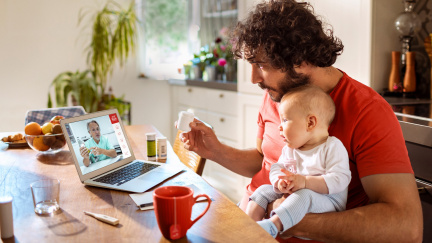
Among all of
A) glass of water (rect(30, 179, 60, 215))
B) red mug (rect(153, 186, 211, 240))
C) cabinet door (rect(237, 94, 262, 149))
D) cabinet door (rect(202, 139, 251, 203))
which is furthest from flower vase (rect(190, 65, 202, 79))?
red mug (rect(153, 186, 211, 240))

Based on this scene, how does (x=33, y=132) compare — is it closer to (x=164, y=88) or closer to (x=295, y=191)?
(x=295, y=191)

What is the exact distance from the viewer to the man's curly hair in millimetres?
1388

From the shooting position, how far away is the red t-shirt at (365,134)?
1275 millimetres

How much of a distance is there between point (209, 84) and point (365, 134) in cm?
277

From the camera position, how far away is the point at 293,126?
1368 mm

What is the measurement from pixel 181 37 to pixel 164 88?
1.88 ft

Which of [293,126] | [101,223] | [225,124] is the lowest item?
[225,124]

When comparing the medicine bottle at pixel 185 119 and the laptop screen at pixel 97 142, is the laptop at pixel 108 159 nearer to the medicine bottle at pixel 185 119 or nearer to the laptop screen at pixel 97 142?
the laptop screen at pixel 97 142

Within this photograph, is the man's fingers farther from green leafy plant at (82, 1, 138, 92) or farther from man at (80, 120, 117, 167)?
green leafy plant at (82, 1, 138, 92)

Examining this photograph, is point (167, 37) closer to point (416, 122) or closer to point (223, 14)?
point (223, 14)

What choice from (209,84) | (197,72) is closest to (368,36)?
(209,84)

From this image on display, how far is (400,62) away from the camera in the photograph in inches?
99.5

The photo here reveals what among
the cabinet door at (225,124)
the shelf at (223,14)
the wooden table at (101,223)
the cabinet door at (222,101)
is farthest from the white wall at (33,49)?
the wooden table at (101,223)

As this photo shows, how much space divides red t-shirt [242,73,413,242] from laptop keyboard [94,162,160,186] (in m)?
0.66
